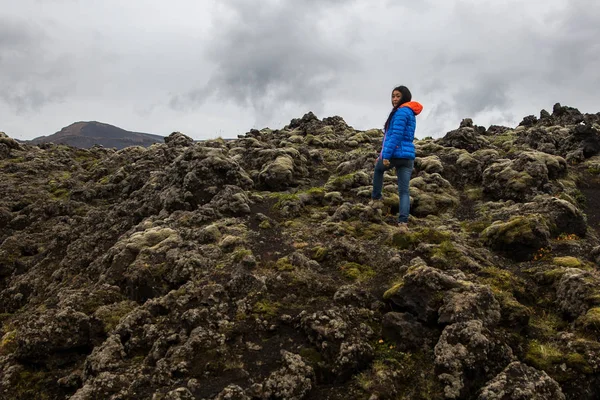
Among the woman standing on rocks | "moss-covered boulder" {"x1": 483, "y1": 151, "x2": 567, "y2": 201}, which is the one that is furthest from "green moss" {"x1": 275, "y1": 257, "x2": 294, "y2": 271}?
"moss-covered boulder" {"x1": 483, "y1": 151, "x2": 567, "y2": 201}

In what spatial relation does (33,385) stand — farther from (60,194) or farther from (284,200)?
(60,194)

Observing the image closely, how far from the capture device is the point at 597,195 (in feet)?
66.4

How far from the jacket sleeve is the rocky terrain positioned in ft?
8.85

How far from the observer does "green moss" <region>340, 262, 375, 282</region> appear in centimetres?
1211

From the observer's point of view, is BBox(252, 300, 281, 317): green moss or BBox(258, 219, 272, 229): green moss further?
BBox(258, 219, 272, 229): green moss

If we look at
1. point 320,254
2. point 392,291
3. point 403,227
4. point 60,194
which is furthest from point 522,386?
point 60,194

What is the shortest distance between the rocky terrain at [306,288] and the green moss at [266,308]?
0.04m

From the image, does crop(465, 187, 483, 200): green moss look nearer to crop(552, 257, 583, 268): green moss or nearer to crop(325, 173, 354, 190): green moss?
crop(325, 173, 354, 190): green moss

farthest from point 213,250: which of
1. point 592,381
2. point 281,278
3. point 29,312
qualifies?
Result: point 592,381

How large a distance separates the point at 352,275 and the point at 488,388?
17.1 ft

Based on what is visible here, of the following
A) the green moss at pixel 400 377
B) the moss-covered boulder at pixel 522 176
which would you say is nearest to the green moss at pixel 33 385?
the green moss at pixel 400 377

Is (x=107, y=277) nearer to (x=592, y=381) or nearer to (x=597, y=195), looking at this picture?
(x=592, y=381)

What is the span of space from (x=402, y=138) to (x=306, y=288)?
728cm

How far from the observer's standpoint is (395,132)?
15.4m
